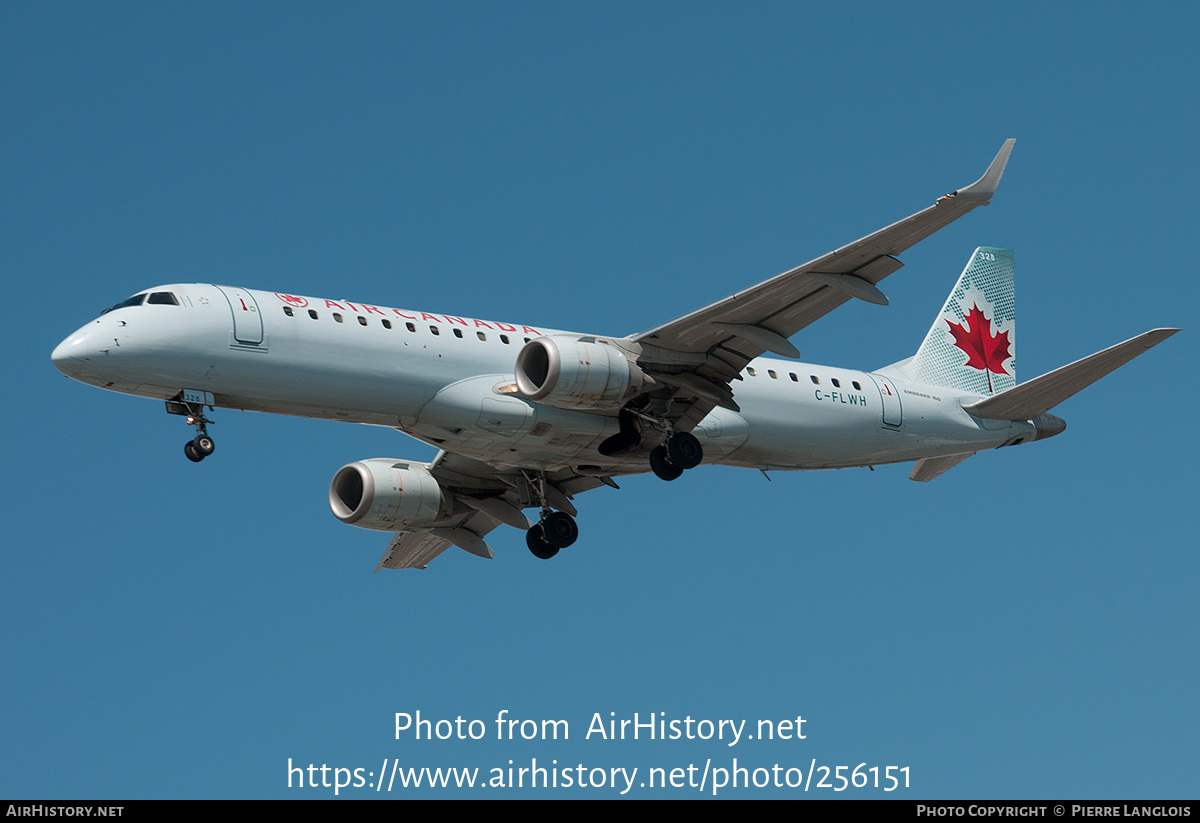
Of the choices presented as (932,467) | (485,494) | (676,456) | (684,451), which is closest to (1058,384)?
(932,467)

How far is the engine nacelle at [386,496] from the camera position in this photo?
35.4 meters

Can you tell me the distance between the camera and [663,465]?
105 feet

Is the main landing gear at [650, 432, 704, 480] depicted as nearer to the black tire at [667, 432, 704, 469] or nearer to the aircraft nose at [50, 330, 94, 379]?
the black tire at [667, 432, 704, 469]

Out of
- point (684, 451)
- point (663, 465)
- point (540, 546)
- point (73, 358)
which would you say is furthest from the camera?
point (540, 546)

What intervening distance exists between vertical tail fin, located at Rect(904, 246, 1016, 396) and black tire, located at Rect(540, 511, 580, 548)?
9317 millimetres

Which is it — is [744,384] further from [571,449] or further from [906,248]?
[906,248]

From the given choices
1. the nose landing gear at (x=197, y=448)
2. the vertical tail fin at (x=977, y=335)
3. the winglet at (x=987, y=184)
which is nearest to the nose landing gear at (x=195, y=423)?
the nose landing gear at (x=197, y=448)

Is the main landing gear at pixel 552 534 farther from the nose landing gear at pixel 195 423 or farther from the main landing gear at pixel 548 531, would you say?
the nose landing gear at pixel 195 423

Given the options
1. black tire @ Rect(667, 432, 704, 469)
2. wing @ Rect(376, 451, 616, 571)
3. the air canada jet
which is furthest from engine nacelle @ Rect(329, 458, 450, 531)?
black tire @ Rect(667, 432, 704, 469)

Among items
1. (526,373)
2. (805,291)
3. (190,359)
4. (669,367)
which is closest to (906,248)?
(805,291)

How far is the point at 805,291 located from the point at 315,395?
32.0 ft

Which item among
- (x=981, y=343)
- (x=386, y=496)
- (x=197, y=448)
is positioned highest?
(x=981, y=343)

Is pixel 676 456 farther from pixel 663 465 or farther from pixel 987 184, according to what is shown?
pixel 987 184

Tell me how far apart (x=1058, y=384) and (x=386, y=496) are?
51.6 feet
